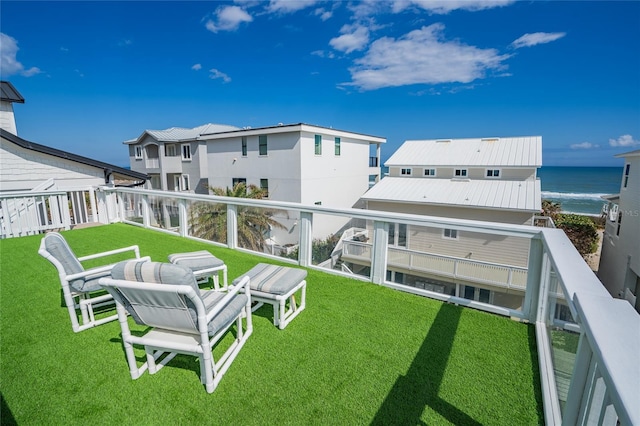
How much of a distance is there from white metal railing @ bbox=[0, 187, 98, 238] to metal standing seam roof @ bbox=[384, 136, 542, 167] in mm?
14558

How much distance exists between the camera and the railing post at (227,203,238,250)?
5551 millimetres

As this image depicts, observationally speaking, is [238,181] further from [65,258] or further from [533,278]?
[533,278]

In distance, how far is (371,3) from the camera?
1187 centimetres

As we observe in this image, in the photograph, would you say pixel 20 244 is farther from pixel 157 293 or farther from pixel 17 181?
pixel 157 293

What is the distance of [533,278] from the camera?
2998 millimetres

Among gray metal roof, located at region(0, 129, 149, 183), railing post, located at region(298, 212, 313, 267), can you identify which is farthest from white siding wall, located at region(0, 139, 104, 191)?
railing post, located at region(298, 212, 313, 267)

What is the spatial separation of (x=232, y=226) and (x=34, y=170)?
26.7ft

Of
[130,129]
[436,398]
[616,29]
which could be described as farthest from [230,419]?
[616,29]

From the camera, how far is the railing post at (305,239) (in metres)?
4.59

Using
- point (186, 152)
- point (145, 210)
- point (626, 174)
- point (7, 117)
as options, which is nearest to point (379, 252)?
point (145, 210)

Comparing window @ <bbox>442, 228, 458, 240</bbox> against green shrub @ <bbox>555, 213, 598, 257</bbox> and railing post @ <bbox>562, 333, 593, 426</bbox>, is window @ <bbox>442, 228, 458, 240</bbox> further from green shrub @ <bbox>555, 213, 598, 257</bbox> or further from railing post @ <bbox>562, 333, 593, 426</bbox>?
green shrub @ <bbox>555, 213, 598, 257</bbox>

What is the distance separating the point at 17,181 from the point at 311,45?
91.2 ft

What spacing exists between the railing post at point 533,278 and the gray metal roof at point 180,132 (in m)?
20.8

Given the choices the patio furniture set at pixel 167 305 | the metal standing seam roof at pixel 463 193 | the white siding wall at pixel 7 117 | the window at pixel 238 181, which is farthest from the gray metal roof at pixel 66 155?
the metal standing seam roof at pixel 463 193
